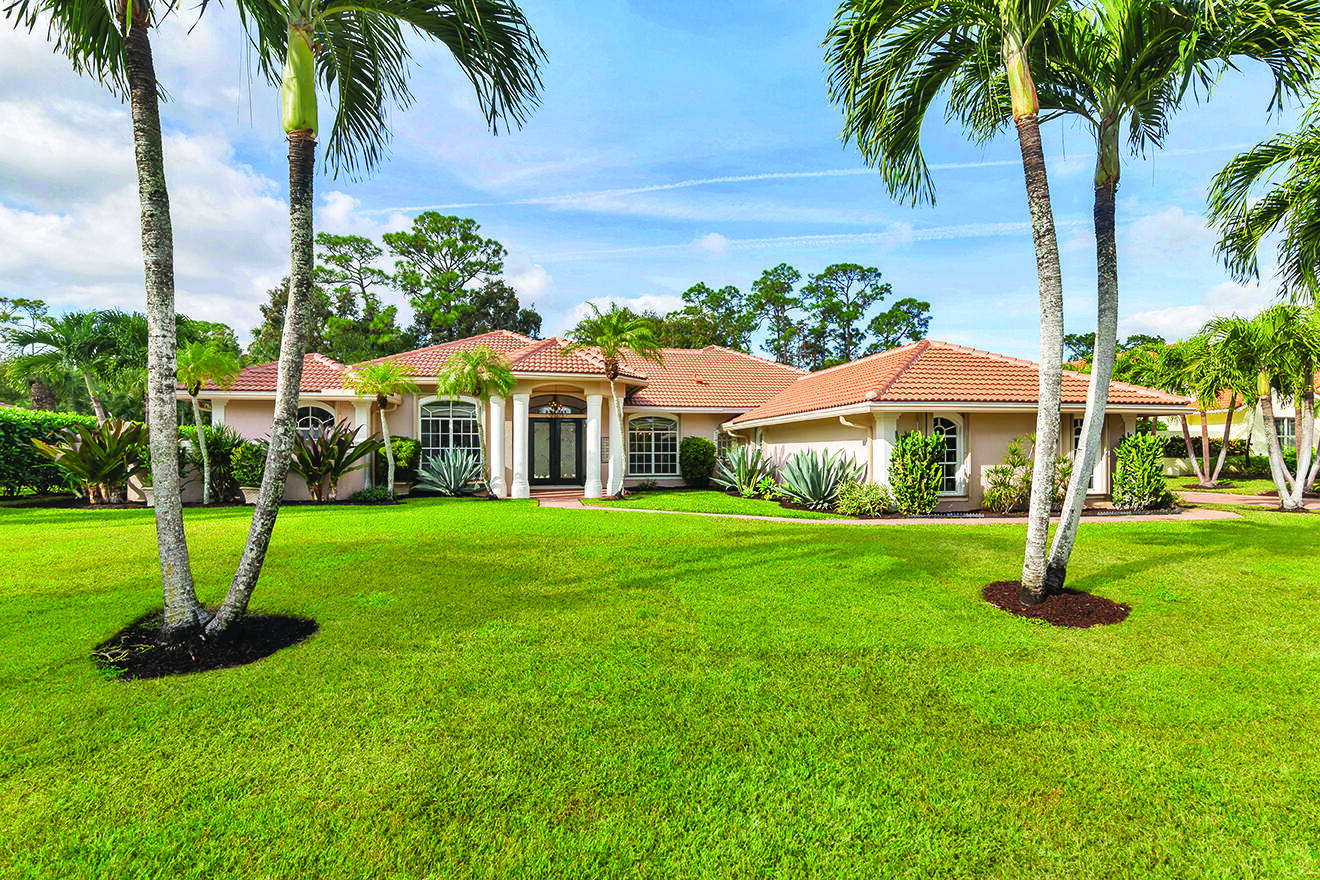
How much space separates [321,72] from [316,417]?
545 inches

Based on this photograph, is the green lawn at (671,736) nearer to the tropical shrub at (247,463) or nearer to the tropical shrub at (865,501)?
the tropical shrub at (865,501)

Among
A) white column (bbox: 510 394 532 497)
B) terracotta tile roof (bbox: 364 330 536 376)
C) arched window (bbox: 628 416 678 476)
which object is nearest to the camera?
white column (bbox: 510 394 532 497)

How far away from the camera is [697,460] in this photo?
20422mm

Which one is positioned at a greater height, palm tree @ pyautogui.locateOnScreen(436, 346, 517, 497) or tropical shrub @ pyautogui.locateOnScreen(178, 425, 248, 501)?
palm tree @ pyautogui.locateOnScreen(436, 346, 517, 497)

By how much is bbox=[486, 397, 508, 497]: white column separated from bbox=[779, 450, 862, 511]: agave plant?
8333mm

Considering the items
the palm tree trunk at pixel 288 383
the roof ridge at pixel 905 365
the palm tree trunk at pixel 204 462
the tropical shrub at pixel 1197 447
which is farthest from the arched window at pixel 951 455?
the palm tree trunk at pixel 204 462

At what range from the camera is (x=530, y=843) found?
104 inches

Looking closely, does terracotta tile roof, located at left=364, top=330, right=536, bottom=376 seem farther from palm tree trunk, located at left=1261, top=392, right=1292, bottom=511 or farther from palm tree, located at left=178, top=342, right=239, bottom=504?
palm tree trunk, located at left=1261, top=392, right=1292, bottom=511

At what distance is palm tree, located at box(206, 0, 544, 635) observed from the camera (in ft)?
16.0

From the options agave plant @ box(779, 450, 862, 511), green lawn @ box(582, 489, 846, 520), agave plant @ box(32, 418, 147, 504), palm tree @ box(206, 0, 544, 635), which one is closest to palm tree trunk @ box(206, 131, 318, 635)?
palm tree @ box(206, 0, 544, 635)

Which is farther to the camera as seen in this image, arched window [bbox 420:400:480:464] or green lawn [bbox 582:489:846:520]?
arched window [bbox 420:400:480:464]

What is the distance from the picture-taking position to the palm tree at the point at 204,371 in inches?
559

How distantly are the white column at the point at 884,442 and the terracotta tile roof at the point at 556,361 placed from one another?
7393mm

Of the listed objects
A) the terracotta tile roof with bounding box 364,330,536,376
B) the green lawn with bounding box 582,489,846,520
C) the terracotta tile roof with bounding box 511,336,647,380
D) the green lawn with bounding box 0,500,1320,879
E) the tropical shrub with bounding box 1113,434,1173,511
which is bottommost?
the green lawn with bounding box 0,500,1320,879
